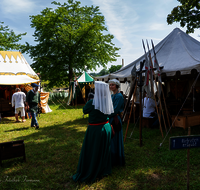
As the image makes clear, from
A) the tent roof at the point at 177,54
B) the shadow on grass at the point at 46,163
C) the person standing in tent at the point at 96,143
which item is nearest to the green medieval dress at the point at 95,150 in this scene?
the person standing in tent at the point at 96,143

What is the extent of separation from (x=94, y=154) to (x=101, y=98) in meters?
0.95

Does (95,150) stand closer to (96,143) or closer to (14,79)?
(96,143)

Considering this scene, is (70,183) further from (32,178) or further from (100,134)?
(100,134)

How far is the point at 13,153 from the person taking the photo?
146 inches

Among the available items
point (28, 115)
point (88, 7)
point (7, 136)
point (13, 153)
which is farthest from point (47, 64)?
point (13, 153)

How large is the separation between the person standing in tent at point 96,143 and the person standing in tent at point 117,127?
31cm

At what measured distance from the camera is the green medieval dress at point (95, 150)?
2.87 m

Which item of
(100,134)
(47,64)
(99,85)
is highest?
(47,64)

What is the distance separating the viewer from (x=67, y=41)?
19.2m

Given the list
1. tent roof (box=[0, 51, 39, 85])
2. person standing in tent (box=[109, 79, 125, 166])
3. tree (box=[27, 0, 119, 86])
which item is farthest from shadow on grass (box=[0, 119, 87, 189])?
tree (box=[27, 0, 119, 86])

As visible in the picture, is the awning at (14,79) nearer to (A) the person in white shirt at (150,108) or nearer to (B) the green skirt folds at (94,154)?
(A) the person in white shirt at (150,108)

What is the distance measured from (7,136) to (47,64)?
1525 centimetres

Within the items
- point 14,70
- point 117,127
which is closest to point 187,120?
point 117,127

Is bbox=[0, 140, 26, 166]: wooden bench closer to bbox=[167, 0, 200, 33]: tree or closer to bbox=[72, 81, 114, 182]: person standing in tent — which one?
bbox=[72, 81, 114, 182]: person standing in tent
